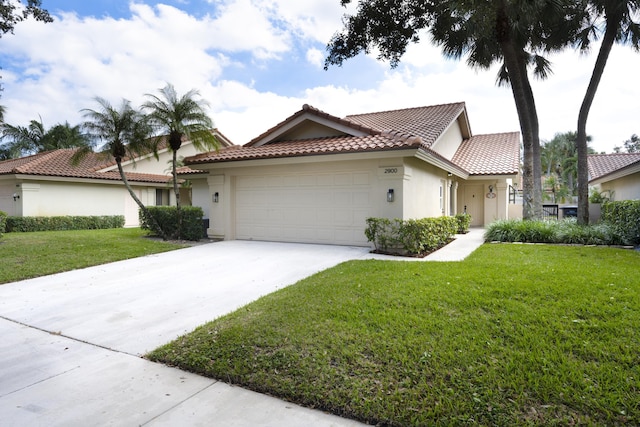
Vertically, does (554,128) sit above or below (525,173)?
above

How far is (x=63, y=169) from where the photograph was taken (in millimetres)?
18938

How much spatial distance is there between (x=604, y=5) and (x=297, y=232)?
13643 millimetres

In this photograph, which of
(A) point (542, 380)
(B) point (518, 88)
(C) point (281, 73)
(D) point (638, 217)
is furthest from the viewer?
(B) point (518, 88)

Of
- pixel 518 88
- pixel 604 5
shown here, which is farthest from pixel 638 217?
pixel 604 5

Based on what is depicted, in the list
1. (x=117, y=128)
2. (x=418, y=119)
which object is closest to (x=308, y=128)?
(x=418, y=119)

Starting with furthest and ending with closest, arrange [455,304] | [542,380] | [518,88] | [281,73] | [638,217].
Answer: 1. [518,88]
2. [281,73]
3. [638,217]
4. [455,304]
5. [542,380]

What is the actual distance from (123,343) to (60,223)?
17.9 meters

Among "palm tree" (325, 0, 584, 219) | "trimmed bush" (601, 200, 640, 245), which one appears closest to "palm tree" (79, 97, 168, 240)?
"palm tree" (325, 0, 584, 219)

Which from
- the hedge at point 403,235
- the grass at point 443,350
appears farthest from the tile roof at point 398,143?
the grass at point 443,350

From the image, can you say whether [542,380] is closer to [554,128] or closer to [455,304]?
[455,304]

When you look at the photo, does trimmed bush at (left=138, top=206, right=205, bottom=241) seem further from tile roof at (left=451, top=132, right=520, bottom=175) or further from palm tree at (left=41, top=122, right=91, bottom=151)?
palm tree at (left=41, top=122, right=91, bottom=151)

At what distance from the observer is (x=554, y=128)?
47.1 m

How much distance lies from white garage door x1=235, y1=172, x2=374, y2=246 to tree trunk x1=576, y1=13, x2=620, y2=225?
9086 mm

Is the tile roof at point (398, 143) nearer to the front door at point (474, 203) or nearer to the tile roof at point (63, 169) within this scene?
the front door at point (474, 203)
